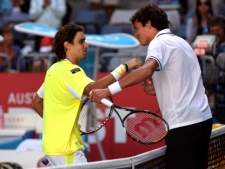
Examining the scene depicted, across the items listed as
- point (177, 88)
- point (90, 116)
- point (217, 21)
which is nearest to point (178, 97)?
point (177, 88)

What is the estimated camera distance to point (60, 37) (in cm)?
609

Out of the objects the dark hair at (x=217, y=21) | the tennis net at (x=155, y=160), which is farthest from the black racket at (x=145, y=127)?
the dark hair at (x=217, y=21)

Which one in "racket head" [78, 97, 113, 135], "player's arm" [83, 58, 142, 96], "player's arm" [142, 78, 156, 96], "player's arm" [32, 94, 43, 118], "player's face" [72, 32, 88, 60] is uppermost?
"player's face" [72, 32, 88, 60]

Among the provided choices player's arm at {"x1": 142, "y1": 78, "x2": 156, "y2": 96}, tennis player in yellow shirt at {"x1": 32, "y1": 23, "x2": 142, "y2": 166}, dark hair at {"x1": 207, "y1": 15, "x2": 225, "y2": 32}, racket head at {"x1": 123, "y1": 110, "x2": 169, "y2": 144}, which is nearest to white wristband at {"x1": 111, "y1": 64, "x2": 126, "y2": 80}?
tennis player in yellow shirt at {"x1": 32, "y1": 23, "x2": 142, "y2": 166}

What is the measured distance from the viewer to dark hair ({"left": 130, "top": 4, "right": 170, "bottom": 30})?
5.76 meters

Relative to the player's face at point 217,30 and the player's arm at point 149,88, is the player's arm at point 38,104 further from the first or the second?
the player's face at point 217,30

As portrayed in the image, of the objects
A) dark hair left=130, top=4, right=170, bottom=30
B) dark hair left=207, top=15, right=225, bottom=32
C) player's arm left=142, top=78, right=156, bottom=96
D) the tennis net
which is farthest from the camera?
dark hair left=207, top=15, right=225, bottom=32

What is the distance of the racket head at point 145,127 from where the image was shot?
Answer: 5.66 meters

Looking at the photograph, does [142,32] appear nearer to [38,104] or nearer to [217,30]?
[38,104]

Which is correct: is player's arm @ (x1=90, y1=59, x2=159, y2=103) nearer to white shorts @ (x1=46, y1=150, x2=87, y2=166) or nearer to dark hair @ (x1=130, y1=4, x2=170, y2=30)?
dark hair @ (x1=130, y1=4, x2=170, y2=30)

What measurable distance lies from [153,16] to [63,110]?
905mm

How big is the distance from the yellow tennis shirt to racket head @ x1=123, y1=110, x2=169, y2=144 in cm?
40

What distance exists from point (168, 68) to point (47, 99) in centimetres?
92

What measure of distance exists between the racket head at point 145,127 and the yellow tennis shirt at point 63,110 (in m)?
0.40
